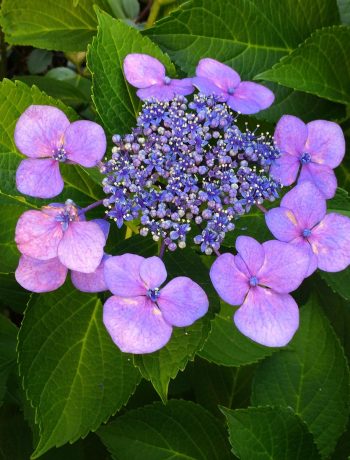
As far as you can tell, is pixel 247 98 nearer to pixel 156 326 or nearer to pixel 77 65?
pixel 156 326

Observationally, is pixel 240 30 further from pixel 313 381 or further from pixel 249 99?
pixel 313 381

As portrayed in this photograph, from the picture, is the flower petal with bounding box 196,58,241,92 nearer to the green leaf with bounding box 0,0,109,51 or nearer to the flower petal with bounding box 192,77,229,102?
the flower petal with bounding box 192,77,229,102

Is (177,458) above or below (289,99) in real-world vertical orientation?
below

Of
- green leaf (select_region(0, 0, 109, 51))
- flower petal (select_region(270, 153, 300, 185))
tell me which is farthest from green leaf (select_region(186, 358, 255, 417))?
green leaf (select_region(0, 0, 109, 51))

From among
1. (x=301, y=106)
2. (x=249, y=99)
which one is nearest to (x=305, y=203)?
(x=249, y=99)

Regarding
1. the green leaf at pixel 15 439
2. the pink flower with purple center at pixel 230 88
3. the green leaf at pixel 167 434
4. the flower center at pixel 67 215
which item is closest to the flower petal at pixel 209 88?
the pink flower with purple center at pixel 230 88

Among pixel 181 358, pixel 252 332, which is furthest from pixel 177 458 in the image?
pixel 252 332

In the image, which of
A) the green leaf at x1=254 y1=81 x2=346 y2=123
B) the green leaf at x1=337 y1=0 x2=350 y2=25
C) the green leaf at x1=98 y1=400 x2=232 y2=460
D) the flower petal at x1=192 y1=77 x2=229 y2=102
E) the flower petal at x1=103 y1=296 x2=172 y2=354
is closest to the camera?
the flower petal at x1=103 y1=296 x2=172 y2=354
